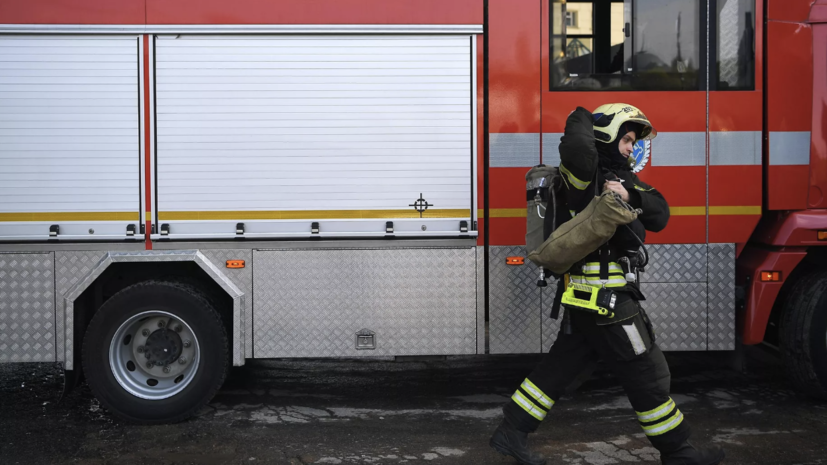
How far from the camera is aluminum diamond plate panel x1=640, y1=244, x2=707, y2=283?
4.88 metres

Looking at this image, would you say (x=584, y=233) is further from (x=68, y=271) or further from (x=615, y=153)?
(x=68, y=271)

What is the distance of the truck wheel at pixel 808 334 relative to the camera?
483 centimetres

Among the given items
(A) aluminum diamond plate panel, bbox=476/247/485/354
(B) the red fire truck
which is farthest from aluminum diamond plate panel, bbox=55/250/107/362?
(A) aluminum diamond plate panel, bbox=476/247/485/354

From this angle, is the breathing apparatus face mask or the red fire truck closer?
the breathing apparatus face mask

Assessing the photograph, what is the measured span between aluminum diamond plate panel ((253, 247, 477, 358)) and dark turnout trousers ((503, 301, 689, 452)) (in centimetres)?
97

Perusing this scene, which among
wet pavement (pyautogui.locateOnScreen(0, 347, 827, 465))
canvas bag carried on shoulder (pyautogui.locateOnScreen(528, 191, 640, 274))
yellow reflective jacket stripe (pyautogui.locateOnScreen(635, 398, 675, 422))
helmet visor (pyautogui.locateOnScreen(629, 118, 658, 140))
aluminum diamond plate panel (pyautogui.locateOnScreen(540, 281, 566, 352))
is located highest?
helmet visor (pyautogui.locateOnScreen(629, 118, 658, 140))

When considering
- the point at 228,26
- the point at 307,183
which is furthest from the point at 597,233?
the point at 228,26

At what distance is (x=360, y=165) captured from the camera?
479cm

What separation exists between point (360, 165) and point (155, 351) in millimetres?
1965

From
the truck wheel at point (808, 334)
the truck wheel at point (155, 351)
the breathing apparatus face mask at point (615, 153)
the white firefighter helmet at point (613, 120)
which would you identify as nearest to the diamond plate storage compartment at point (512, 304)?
the breathing apparatus face mask at point (615, 153)

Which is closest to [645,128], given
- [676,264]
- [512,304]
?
[676,264]

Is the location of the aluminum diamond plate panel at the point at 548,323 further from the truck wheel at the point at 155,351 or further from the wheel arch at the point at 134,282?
the truck wheel at the point at 155,351

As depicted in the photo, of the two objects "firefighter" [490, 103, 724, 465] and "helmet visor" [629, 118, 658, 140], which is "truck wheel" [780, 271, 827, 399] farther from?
"helmet visor" [629, 118, 658, 140]

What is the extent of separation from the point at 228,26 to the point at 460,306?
252 centimetres
